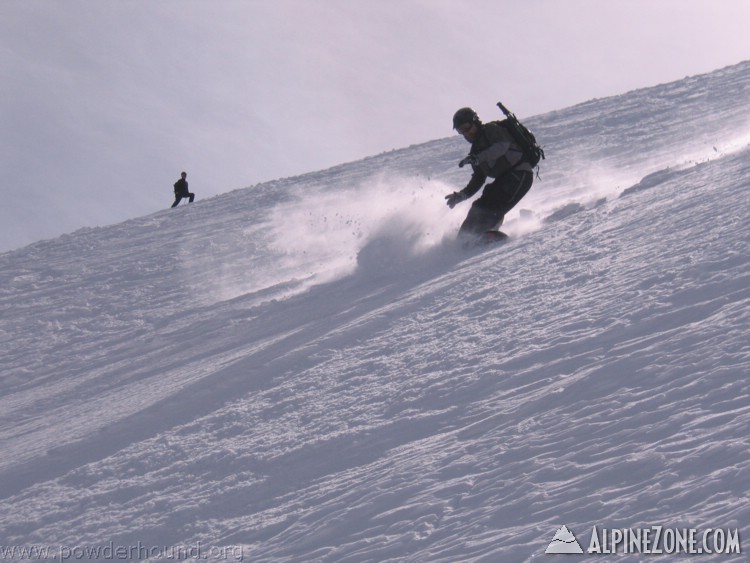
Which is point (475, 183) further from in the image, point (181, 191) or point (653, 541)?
point (181, 191)

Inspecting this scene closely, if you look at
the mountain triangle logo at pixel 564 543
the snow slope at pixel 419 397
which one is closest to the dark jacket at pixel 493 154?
the snow slope at pixel 419 397

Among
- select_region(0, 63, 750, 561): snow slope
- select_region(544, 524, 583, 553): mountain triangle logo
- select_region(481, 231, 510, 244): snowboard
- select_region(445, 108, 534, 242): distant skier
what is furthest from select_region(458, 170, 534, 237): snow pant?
select_region(544, 524, 583, 553): mountain triangle logo

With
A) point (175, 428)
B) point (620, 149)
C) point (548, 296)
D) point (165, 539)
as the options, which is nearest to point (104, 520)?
point (165, 539)

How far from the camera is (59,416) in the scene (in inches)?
287

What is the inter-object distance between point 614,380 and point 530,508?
3.57 feet

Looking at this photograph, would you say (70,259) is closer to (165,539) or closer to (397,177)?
(397,177)

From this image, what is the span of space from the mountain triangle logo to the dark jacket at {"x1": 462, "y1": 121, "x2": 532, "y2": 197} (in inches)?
251

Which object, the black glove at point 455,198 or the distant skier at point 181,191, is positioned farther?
the distant skier at point 181,191

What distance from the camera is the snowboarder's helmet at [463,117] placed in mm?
9391

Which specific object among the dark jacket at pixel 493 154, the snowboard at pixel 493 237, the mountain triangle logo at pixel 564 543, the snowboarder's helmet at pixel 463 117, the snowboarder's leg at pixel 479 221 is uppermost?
the snowboarder's helmet at pixel 463 117

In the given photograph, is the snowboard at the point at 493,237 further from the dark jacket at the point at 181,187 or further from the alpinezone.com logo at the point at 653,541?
the dark jacket at the point at 181,187

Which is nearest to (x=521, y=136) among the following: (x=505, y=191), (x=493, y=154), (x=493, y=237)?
(x=493, y=154)

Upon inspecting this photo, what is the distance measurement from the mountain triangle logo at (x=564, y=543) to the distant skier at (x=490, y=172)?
6.21m

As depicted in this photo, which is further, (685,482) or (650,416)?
(650,416)
